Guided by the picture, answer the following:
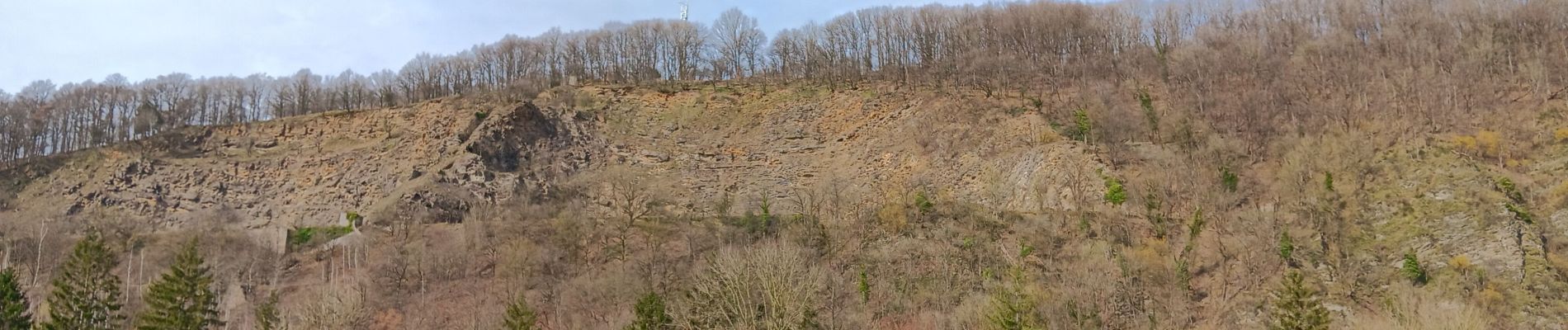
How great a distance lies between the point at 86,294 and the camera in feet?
132

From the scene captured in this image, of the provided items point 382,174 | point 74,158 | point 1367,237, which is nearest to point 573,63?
point 382,174

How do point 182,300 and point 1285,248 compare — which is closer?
point 182,300

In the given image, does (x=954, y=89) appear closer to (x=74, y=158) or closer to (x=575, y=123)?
(x=575, y=123)

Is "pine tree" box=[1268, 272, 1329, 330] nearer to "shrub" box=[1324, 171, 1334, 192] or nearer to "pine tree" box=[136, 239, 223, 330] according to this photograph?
"shrub" box=[1324, 171, 1334, 192]

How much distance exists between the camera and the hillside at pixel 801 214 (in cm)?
3756

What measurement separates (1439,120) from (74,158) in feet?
266

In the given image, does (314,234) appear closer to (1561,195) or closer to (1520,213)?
(1520,213)

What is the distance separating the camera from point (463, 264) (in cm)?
4894

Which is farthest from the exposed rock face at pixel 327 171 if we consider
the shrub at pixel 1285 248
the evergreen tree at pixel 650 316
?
the shrub at pixel 1285 248

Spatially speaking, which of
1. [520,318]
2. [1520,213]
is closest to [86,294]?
[520,318]

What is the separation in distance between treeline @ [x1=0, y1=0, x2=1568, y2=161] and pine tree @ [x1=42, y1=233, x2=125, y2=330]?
28.5 m

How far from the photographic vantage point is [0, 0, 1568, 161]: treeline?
2045 inches

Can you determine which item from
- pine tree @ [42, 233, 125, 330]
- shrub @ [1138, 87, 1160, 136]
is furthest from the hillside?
pine tree @ [42, 233, 125, 330]

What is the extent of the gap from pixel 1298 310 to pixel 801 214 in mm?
25179
